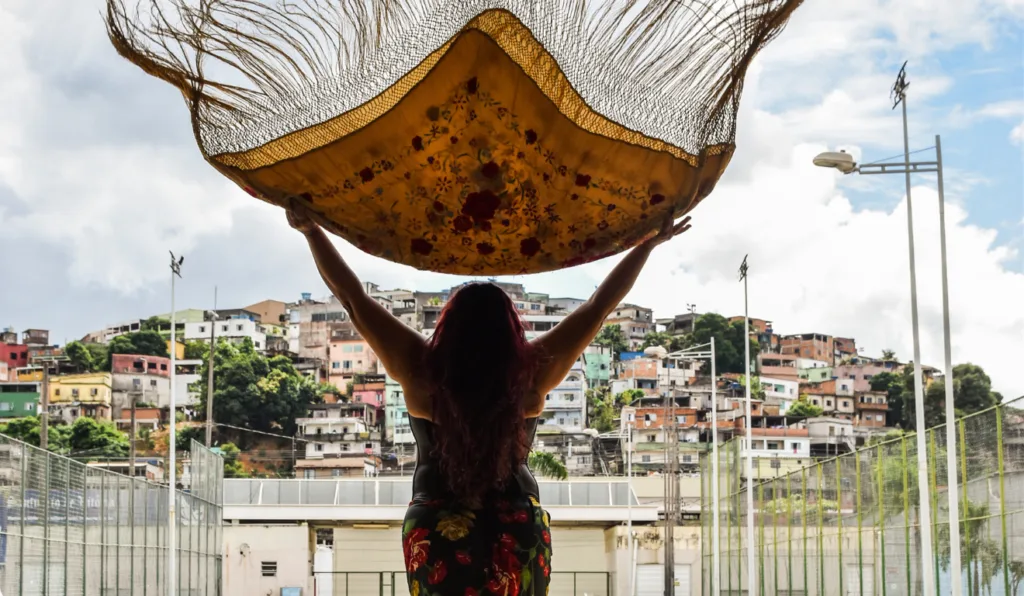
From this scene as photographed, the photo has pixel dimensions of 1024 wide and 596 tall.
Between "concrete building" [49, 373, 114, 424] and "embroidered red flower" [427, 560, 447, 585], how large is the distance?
314ft

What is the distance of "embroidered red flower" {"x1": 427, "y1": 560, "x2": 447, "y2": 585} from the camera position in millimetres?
2193

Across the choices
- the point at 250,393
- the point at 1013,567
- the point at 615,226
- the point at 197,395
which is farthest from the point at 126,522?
the point at 197,395

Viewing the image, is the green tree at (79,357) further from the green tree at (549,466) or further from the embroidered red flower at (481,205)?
the embroidered red flower at (481,205)

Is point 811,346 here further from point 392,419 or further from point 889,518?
point 889,518

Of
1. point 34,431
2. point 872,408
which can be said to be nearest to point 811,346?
point 872,408

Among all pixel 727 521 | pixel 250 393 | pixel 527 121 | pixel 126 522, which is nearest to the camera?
pixel 527 121

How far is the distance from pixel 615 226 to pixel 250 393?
9262 centimetres

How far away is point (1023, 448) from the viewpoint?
1288 centimetres

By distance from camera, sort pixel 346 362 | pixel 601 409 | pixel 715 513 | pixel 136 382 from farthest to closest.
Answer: pixel 346 362 → pixel 136 382 → pixel 601 409 → pixel 715 513

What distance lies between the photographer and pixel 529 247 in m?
2.69

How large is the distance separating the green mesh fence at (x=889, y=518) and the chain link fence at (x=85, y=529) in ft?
32.5

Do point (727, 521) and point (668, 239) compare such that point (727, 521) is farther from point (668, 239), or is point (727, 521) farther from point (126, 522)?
point (668, 239)

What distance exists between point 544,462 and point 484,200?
42.1 metres

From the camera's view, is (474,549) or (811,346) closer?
(474,549)
